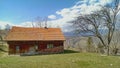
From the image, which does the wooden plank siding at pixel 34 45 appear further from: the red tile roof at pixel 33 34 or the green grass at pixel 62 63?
the green grass at pixel 62 63

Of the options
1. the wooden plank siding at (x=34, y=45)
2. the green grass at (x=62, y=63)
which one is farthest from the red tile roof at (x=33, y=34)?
the green grass at (x=62, y=63)

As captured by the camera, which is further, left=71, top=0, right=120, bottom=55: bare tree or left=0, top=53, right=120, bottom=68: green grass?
left=71, top=0, right=120, bottom=55: bare tree

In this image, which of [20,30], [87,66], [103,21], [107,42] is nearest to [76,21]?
[103,21]

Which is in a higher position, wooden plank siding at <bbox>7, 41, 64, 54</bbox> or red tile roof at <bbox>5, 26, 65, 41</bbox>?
red tile roof at <bbox>5, 26, 65, 41</bbox>

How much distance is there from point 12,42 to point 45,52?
22.5 feet

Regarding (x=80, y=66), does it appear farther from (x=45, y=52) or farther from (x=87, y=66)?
(x=45, y=52)

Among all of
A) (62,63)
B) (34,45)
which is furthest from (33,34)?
(62,63)

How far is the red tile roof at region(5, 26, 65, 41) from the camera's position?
39938 mm

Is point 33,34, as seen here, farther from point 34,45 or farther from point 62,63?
point 62,63

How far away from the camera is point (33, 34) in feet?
138

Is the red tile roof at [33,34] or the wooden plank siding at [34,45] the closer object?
the wooden plank siding at [34,45]

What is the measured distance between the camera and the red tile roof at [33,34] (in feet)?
131

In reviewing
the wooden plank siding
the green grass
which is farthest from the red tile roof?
the green grass

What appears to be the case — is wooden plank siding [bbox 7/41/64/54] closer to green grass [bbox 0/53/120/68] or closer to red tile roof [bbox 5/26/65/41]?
red tile roof [bbox 5/26/65/41]
